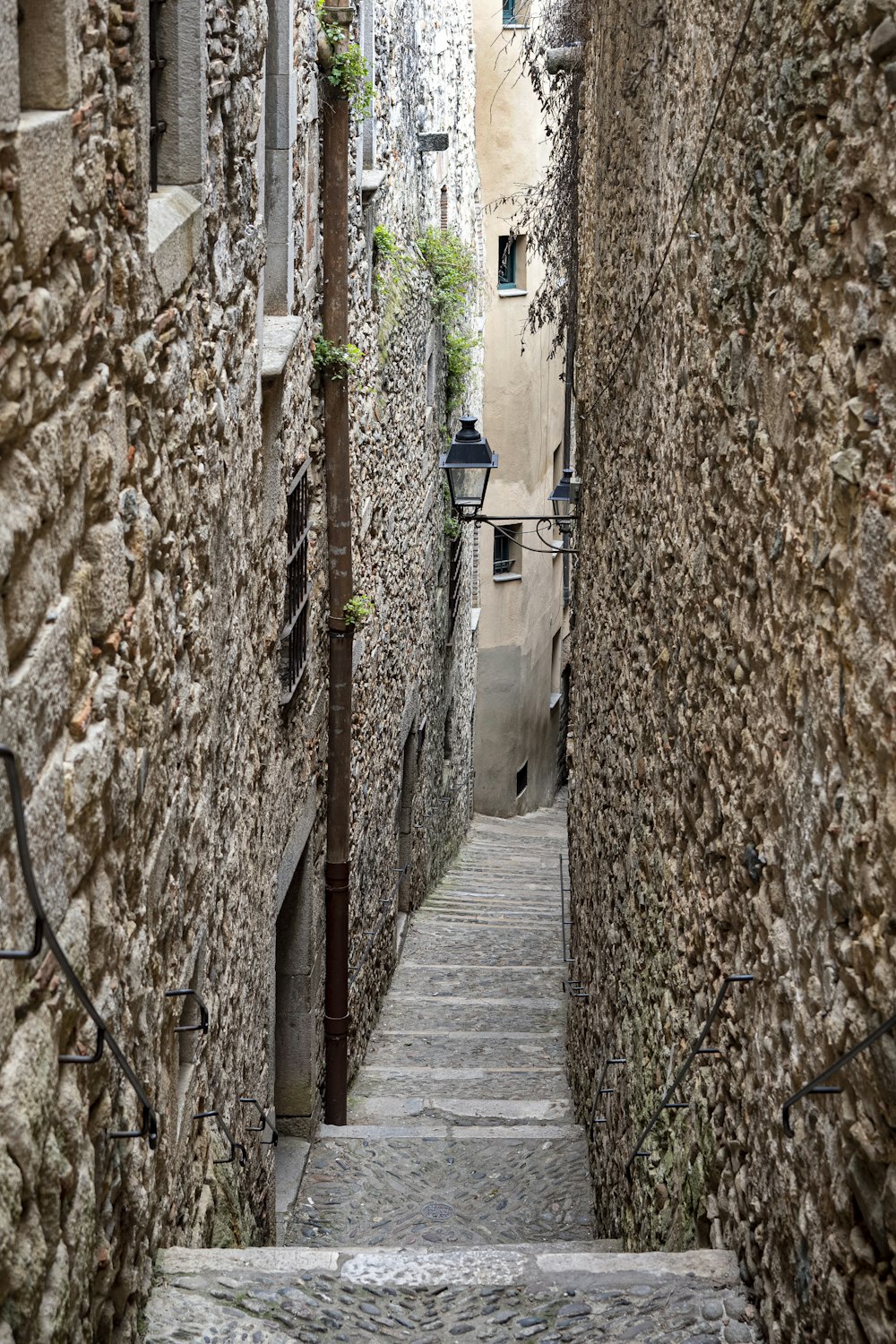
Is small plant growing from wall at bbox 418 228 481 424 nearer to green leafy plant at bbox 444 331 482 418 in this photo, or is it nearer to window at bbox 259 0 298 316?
green leafy plant at bbox 444 331 482 418

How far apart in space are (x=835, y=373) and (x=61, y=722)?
152 cm

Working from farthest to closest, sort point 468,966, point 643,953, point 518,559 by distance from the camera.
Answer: point 518,559, point 468,966, point 643,953

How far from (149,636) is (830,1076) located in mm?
1769

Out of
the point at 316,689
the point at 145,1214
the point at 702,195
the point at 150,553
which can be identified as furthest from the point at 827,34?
the point at 316,689

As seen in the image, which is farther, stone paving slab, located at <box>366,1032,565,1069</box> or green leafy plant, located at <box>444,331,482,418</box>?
green leafy plant, located at <box>444,331,482,418</box>

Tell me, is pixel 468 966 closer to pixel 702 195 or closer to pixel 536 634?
pixel 702 195

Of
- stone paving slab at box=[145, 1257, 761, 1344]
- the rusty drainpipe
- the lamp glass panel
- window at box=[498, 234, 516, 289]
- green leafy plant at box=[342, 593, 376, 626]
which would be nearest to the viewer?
stone paving slab at box=[145, 1257, 761, 1344]

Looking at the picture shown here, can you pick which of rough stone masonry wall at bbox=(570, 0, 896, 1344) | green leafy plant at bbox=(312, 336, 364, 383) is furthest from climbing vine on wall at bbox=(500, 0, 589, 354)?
rough stone masonry wall at bbox=(570, 0, 896, 1344)

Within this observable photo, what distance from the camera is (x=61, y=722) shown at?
8.49 ft

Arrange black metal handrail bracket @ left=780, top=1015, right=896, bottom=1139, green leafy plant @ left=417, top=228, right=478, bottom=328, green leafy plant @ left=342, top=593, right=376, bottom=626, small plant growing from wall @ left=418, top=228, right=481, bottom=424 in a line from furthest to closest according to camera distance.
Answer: small plant growing from wall @ left=418, top=228, right=481, bottom=424 < green leafy plant @ left=417, top=228, right=478, bottom=328 < green leafy plant @ left=342, top=593, right=376, bottom=626 < black metal handrail bracket @ left=780, top=1015, right=896, bottom=1139

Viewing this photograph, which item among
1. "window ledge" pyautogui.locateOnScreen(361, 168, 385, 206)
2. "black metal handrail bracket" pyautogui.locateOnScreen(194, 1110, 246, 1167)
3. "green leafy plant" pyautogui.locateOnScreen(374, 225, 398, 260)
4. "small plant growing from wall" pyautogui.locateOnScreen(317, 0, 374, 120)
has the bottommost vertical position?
"black metal handrail bracket" pyautogui.locateOnScreen(194, 1110, 246, 1167)

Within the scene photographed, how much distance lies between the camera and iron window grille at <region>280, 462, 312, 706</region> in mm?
6320

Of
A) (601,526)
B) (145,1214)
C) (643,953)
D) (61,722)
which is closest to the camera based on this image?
(61,722)

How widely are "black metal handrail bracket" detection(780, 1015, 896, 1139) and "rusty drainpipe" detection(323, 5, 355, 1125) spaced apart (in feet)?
16.0
